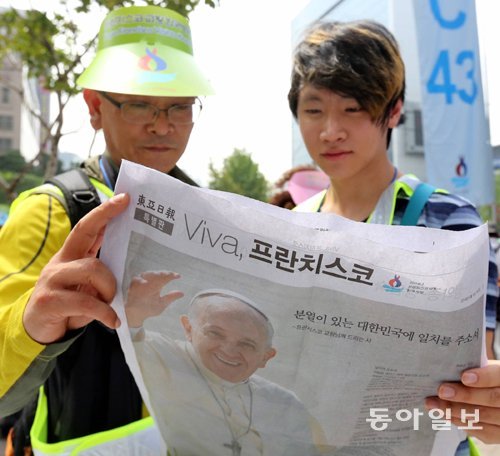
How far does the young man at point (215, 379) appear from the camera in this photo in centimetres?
76

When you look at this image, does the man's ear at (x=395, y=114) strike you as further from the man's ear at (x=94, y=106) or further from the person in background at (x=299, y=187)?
the person in background at (x=299, y=187)

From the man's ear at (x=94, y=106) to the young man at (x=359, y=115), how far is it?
1.88ft

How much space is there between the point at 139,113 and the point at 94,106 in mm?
196

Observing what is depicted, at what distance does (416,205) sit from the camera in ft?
3.72

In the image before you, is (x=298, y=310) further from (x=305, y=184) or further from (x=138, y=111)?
(x=305, y=184)

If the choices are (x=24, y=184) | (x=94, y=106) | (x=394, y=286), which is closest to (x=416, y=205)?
(x=394, y=286)

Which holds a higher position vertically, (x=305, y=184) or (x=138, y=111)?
(x=138, y=111)

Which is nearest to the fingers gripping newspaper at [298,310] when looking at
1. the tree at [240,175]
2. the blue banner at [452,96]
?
the blue banner at [452,96]

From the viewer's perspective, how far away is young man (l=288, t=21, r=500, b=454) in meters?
1.18

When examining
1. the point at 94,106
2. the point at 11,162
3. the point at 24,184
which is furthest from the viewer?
the point at 11,162

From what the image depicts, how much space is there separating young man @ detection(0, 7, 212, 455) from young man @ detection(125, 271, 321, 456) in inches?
3.3

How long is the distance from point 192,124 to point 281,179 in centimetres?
260

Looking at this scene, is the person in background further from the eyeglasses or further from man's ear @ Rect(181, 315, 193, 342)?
man's ear @ Rect(181, 315, 193, 342)

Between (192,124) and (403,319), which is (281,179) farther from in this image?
(403,319)
